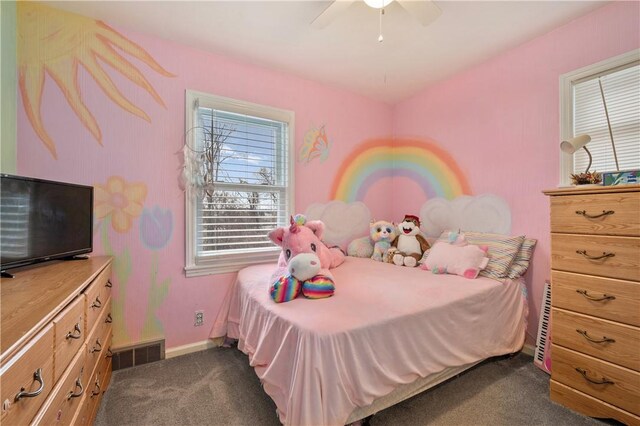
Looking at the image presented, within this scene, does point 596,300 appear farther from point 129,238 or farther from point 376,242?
point 129,238

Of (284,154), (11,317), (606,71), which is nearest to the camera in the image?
(11,317)

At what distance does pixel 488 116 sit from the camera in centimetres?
258

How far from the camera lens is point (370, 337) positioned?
134cm

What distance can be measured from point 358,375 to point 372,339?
0.17m

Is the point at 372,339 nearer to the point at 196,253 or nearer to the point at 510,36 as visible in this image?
the point at 196,253

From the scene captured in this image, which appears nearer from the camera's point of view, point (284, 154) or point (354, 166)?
point (284, 154)

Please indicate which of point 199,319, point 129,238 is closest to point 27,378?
point 129,238

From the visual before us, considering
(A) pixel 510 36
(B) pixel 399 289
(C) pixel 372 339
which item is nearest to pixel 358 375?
(C) pixel 372 339

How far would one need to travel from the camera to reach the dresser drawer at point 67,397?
85cm

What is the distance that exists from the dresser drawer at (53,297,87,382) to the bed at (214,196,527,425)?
800 millimetres

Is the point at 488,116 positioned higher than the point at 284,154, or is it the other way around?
the point at 488,116

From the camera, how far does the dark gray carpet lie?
5.06ft

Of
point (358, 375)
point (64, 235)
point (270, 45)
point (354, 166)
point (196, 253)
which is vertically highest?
point (270, 45)

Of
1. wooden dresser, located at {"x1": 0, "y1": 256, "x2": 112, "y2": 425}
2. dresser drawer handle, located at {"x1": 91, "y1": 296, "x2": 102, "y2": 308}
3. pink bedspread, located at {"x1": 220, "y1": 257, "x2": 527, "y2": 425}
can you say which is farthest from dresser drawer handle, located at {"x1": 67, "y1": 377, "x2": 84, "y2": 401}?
pink bedspread, located at {"x1": 220, "y1": 257, "x2": 527, "y2": 425}
